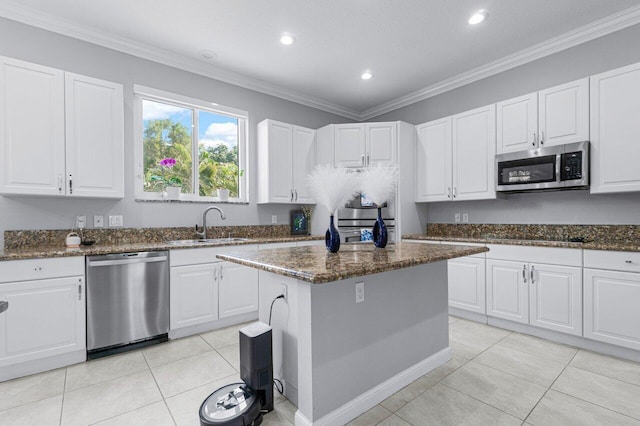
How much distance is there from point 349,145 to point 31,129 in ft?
11.0

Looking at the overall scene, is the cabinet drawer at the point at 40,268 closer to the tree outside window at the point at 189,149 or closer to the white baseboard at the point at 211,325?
the white baseboard at the point at 211,325

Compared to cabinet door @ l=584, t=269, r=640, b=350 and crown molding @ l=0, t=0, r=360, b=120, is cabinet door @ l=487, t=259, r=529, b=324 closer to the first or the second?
cabinet door @ l=584, t=269, r=640, b=350

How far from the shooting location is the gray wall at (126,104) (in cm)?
276

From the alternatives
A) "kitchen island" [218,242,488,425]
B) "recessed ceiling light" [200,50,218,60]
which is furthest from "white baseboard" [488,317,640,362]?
"recessed ceiling light" [200,50,218,60]

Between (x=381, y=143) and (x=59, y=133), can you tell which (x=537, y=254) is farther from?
(x=59, y=133)

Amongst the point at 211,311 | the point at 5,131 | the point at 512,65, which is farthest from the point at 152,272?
the point at 512,65

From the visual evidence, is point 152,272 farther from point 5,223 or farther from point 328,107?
point 328,107

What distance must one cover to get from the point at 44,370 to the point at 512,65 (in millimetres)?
5410

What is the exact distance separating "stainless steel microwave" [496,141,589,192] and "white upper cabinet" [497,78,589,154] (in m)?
0.10

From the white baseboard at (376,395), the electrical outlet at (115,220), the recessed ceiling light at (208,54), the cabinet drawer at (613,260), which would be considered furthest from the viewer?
the recessed ceiling light at (208,54)

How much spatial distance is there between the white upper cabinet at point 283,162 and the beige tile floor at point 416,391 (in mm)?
2090

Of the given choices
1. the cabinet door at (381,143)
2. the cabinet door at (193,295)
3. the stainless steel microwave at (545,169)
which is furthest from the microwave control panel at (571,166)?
the cabinet door at (193,295)

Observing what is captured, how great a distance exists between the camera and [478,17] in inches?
113

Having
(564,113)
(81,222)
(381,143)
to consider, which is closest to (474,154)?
(564,113)
